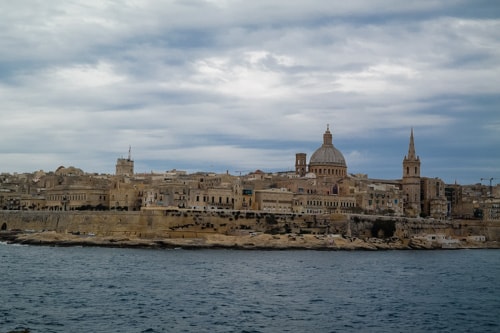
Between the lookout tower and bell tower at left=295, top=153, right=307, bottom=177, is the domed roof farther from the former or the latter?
the lookout tower

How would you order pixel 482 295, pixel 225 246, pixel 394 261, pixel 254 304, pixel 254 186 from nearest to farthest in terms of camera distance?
Answer: 1. pixel 254 304
2. pixel 482 295
3. pixel 394 261
4. pixel 225 246
5. pixel 254 186

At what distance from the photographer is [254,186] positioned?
80.3 m

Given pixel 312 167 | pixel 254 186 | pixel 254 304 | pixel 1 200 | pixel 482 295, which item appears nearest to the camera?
pixel 254 304

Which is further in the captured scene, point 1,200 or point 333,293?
point 1,200

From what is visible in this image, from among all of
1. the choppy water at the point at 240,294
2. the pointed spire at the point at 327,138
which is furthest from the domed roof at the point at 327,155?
the choppy water at the point at 240,294

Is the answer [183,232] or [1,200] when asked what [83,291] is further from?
[1,200]

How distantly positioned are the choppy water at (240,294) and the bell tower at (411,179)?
140 ft

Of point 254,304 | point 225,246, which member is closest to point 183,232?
point 225,246

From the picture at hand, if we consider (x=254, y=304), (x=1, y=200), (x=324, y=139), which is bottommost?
(x=254, y=304)

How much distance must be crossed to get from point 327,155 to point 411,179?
11.2m

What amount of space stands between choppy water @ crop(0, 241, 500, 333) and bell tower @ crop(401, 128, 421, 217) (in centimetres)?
4257

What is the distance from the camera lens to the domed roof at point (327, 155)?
96188mm

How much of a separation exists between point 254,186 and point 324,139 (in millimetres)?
22201

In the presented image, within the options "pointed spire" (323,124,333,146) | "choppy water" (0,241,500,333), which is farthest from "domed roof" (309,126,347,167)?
"choppy water" (0,241,500,333)
